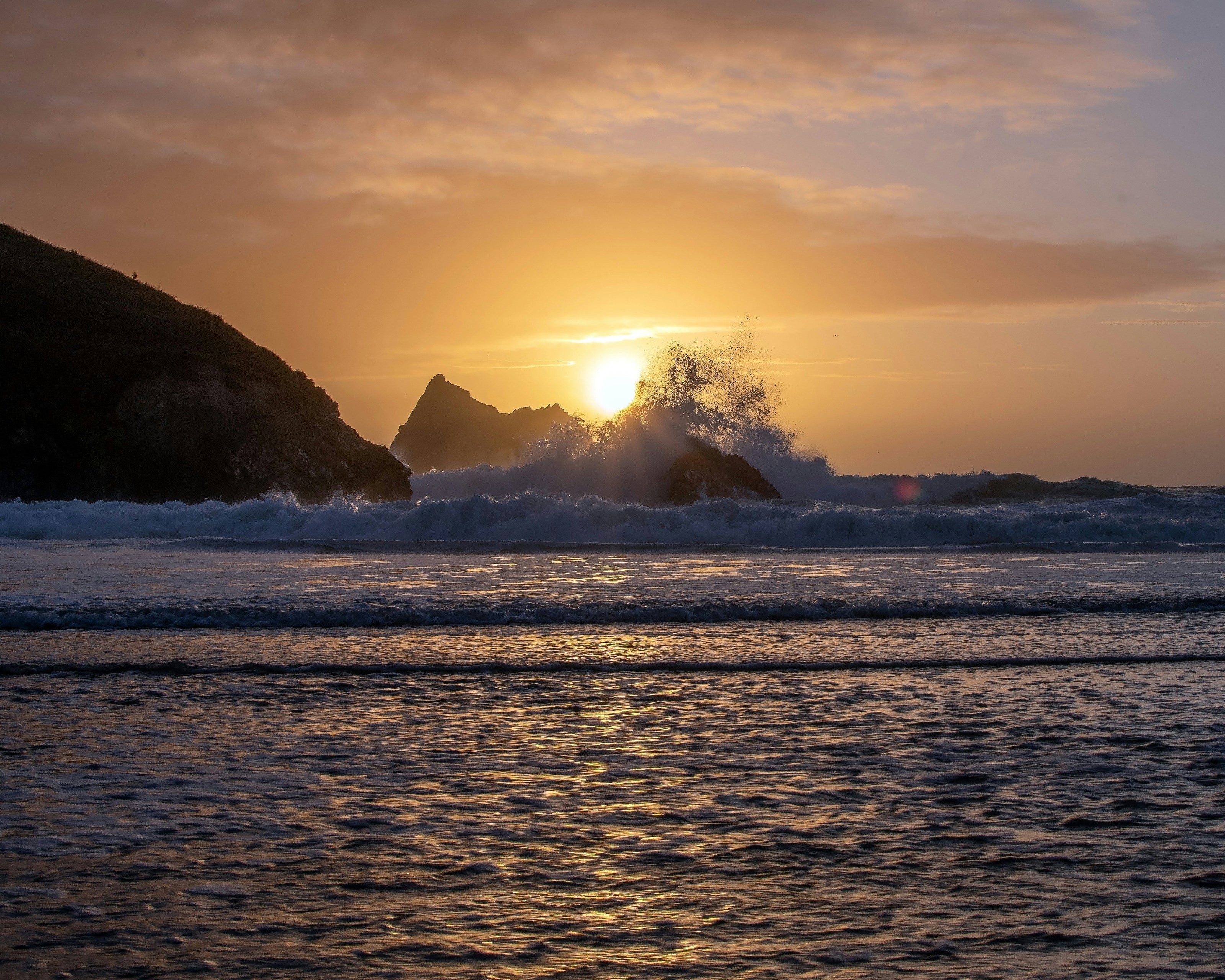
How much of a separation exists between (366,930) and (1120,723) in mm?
4047

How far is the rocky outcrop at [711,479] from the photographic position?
33.2 meters

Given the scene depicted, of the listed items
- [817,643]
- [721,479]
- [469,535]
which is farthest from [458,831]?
[721,479]

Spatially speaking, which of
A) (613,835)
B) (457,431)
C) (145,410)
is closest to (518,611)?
(613,835)

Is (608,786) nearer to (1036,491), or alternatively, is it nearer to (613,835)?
(613,835)

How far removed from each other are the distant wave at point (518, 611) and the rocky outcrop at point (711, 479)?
74.2 feet

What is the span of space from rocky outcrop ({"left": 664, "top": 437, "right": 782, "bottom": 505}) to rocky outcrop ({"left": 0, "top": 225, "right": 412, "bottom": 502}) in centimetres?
1164

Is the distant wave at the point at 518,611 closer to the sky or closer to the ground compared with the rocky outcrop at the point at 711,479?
closer to the ground

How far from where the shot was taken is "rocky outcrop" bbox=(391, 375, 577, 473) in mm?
76938

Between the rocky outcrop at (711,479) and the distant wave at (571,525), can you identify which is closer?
the distant wave at (571,525)

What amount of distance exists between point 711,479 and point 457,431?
1901 inches

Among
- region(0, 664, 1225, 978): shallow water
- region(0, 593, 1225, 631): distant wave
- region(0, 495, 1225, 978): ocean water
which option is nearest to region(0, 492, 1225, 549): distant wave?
region(0, 593, 1225, 631): distant wave

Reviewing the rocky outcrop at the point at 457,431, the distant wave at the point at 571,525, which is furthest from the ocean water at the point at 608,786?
the rocky outcrop at the point at 457,431

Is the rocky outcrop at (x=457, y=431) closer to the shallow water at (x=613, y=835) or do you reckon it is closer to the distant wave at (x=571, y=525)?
the distant wave at (x=571, y=525)

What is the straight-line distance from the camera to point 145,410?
115 feet
